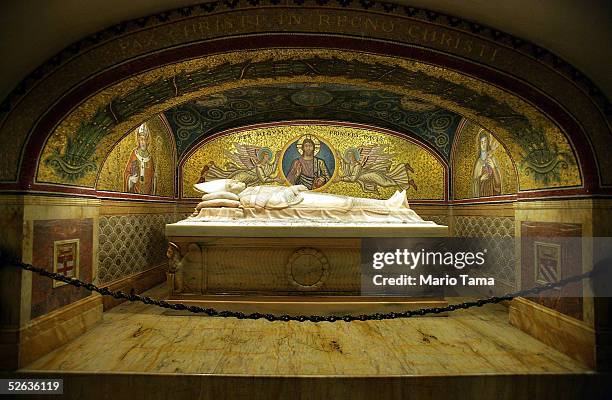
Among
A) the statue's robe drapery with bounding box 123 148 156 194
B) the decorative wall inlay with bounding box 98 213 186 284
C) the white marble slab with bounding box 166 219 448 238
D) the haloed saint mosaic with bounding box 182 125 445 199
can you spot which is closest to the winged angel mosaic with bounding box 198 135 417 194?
the haloed saint mosaic with bounding box 182 125 445 199

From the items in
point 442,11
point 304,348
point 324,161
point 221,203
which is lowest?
point 304,348

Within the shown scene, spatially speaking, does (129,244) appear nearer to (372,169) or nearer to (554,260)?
(372,169)

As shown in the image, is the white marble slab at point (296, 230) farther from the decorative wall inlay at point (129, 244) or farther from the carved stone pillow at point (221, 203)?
the decorative wall inlay at point (129, 244)

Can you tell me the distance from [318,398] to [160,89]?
336 centimetres

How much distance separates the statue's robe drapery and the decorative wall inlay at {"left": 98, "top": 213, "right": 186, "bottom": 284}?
426 mm

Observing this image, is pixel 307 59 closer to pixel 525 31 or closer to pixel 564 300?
pixel 525 31

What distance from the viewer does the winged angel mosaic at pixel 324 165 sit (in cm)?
660

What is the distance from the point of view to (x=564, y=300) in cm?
324

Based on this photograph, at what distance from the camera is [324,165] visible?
6.64 meters

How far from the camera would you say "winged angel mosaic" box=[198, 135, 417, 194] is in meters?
6.60

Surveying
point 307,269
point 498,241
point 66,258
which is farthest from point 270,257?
point 498,241

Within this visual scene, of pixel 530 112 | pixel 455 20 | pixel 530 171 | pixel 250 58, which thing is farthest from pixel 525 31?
pixel 250 58

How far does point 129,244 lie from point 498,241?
18.4ft

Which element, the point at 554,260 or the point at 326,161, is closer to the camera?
the point at 554,260
